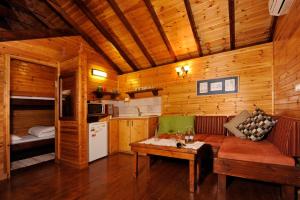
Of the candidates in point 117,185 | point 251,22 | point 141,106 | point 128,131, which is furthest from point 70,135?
point 251,22

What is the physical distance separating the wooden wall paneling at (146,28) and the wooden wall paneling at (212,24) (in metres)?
0.89

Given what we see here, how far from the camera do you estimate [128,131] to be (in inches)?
160

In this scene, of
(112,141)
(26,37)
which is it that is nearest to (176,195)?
(112,141)

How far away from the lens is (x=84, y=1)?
319 centimetres

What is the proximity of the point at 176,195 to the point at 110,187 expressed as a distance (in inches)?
37.9

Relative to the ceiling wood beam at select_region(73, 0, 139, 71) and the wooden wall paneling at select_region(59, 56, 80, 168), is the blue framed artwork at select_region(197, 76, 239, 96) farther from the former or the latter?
the wooden wall paneling at select_region(59, 56, 80, 168)

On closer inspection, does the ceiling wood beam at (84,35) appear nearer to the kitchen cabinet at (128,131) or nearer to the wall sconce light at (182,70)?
the kitchen cabinet at (128,131)

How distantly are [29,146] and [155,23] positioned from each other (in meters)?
3.80

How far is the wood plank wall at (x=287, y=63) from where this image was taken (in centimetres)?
199

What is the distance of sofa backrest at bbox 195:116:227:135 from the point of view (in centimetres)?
340

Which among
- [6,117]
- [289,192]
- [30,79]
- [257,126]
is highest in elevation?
[30,79]

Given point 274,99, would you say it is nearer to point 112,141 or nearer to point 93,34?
point 112,141

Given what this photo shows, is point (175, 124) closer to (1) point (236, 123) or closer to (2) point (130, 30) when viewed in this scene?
(1) point (236, 123)

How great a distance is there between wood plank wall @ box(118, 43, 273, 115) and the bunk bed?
9.32ft
